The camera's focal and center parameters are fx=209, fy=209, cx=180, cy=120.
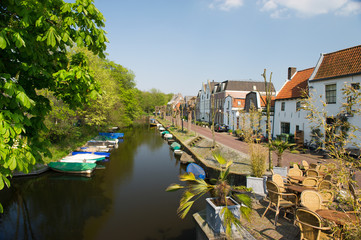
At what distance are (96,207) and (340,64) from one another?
20.5 meters

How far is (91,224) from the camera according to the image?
1020cm

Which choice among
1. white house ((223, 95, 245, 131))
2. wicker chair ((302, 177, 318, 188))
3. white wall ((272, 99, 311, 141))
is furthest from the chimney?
wicker chair ((302, 177, 318, 188))

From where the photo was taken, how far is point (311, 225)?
492 centimetres

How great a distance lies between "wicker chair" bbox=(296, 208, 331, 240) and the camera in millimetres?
4836

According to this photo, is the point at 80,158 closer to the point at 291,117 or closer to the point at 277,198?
the point at 277,198

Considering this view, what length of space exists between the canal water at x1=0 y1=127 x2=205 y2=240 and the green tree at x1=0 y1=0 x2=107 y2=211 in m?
6.55

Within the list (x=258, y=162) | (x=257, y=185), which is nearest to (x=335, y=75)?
(x=258, y=162)

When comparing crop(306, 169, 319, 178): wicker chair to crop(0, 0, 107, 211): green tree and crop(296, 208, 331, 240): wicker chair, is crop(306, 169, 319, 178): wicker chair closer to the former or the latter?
crop(296, 208, 331, 240): wicker chair

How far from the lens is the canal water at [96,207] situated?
9.50m

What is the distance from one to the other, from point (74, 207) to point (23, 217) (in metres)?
2.32

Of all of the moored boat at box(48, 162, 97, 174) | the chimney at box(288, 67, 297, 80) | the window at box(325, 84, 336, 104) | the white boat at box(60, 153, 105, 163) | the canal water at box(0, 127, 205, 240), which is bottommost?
the canal water at box(0, 127, 205, 240)

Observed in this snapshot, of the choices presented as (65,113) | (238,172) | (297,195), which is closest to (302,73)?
(238,172)

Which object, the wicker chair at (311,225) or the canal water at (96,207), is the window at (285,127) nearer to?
the canal water at (96,207)

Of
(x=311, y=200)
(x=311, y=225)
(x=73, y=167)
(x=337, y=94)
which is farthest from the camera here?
(x=73, y=167)
